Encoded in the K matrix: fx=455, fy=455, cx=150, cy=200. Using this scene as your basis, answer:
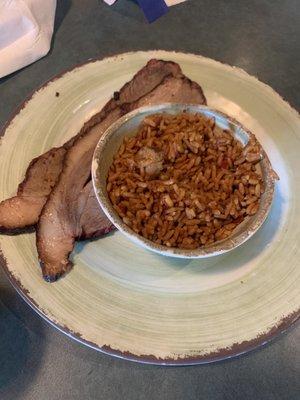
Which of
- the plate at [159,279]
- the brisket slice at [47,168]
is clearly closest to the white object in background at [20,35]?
the plate at [159,279]

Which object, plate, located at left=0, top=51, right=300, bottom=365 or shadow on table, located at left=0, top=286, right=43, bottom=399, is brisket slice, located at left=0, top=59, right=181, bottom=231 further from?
shadow on table, located at left=0, top=286, right=43, bottom=399

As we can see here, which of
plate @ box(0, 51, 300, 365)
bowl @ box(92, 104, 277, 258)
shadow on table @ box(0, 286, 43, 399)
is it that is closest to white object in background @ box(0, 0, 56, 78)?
plate @ box(0, 51, 300, 365)

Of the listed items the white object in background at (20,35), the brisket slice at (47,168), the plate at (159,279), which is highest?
the white object in background at (20,35)

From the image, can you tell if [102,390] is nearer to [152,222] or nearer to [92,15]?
[152,222]

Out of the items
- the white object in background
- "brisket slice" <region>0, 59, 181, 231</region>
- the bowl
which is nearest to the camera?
the bowl

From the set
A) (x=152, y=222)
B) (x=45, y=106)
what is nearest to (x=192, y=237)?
(x=152, y=222)

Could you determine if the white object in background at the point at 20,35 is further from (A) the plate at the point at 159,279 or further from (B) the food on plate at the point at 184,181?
(B) the food on plate at the point at 184,181

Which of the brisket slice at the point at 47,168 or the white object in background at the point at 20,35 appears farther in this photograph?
the white object in background at the point at 20,35

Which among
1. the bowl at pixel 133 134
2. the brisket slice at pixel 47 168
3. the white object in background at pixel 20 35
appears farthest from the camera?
the white object in background at pixel 20 35

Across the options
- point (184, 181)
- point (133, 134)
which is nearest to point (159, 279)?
point (184, 181)
